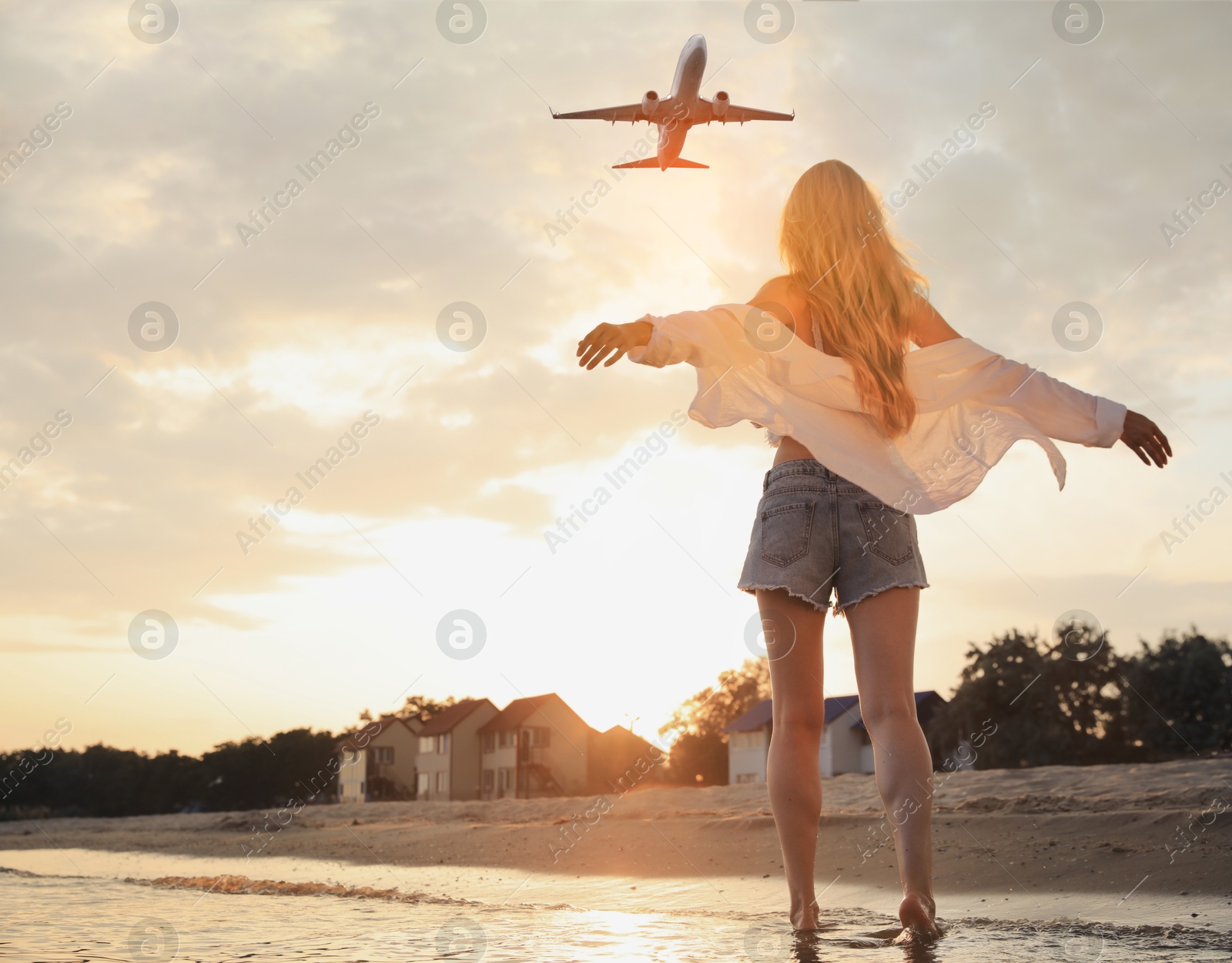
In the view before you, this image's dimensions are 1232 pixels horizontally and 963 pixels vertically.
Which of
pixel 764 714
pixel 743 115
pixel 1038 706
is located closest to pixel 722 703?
pixel 764 714

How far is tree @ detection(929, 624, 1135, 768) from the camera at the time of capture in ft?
138

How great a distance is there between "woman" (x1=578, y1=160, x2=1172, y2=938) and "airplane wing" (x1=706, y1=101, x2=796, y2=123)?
475 inches

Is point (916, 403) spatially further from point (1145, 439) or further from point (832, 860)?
point (832, 860)

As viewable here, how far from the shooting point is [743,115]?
695 inches

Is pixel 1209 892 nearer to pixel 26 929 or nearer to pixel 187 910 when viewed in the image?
pixel 187 910

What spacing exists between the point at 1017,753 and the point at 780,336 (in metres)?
44.7

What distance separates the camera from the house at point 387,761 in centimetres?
7069

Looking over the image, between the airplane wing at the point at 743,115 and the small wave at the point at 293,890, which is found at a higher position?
the airplane wing at the point at 743,115

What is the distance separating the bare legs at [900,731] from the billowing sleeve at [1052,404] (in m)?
0.74

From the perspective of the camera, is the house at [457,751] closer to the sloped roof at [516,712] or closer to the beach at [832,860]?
the sloped roof at [516,712]

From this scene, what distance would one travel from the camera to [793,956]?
233 centimetres

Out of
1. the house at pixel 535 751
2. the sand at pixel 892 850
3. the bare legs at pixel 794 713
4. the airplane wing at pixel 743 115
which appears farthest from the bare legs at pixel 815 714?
the house at pixel 535 751

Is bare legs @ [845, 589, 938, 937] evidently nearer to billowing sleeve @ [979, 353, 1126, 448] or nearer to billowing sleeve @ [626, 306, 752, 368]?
billowing sleeve @ [979, 353, 1126, 448]

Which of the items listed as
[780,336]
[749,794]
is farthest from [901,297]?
[749,794]
